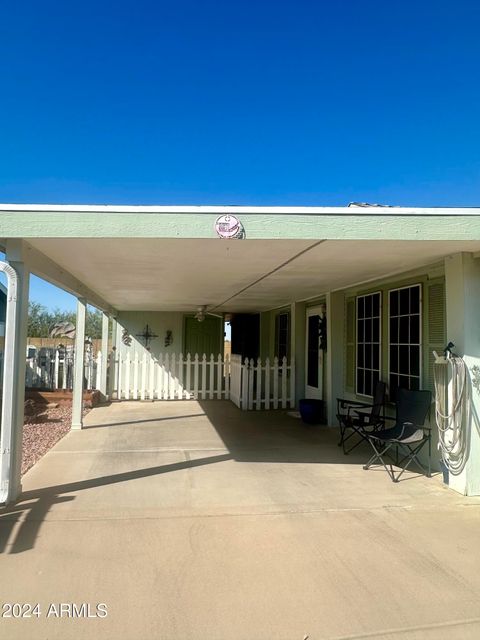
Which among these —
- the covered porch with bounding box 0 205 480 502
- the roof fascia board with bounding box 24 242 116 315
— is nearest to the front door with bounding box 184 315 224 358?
the covered porch with bounding box 0 205 480 502

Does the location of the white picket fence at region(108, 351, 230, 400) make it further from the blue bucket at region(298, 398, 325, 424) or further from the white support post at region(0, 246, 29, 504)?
the white support post at region(0, 246, 29, 504)

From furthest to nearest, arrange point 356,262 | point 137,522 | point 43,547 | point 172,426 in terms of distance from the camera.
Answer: point 172,426, point 356,262, point 137,522, point 43,547

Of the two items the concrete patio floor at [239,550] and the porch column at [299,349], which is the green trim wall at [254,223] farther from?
the porch column at [299,349]

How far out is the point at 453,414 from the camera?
4395 mm

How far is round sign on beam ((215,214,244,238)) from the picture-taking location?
3723 millimetres

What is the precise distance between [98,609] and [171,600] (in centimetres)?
38

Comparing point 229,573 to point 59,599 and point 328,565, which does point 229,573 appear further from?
point 59,599

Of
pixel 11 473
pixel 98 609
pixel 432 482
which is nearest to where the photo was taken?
pixel 98 609

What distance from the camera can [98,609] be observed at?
2.45m

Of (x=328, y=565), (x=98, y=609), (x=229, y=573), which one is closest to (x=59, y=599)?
(x=98, y=609)

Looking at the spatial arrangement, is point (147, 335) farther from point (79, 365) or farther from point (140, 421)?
point (79, 365)

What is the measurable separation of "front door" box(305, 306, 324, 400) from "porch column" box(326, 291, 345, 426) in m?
0.77

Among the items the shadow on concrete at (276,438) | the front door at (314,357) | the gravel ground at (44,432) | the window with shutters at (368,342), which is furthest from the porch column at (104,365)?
the window with shutters at (368,342)

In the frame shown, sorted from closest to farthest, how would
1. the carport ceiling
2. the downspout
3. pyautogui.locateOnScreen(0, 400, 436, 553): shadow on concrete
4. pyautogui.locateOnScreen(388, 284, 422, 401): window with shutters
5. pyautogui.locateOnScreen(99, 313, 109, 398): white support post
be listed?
pyautogui.locateOnScreen(0, 400, 436, 553): shadow on concrete, the downspout, the carport ceiling, pyautogui.locateOnScreen(388, 284, 422, 401): window with shutters, pyautogui.locateOnScreen(99, 313, 109, 398): white support post
